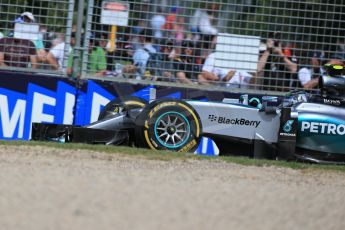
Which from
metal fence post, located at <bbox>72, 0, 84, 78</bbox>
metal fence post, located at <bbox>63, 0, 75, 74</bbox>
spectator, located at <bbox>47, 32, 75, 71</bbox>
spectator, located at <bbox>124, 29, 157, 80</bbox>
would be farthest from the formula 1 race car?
spectator, located at <bbox>124, 29, 157, 80</bbox>

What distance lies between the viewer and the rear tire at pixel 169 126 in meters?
8.97

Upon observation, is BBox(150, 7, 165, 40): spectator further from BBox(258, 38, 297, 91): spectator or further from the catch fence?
BBox(258, 38, 297, 91): spectator

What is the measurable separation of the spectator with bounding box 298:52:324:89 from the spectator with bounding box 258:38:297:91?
15 cm

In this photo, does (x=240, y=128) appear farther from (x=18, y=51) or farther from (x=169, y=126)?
(x=18, y=51)

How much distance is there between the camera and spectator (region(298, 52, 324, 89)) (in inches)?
492

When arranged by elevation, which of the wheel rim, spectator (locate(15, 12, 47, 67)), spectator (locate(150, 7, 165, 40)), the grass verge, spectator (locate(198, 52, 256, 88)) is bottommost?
the grass verge

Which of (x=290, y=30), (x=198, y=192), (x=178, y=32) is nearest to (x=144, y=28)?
(x=178, y=32)

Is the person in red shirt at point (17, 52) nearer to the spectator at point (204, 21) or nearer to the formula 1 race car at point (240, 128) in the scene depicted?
the formula 1 race car at point (240, 128)

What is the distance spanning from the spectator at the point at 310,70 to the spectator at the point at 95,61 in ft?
12.1

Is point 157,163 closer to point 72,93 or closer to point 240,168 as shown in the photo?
point 240,168

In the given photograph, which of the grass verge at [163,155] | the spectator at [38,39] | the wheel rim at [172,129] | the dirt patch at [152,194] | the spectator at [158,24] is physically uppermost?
the spectator at [158,24]

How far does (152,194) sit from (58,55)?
6041mm

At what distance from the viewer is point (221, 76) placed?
40.4ft

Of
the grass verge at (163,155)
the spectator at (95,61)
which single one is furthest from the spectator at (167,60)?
the grass verge at (163,155)
